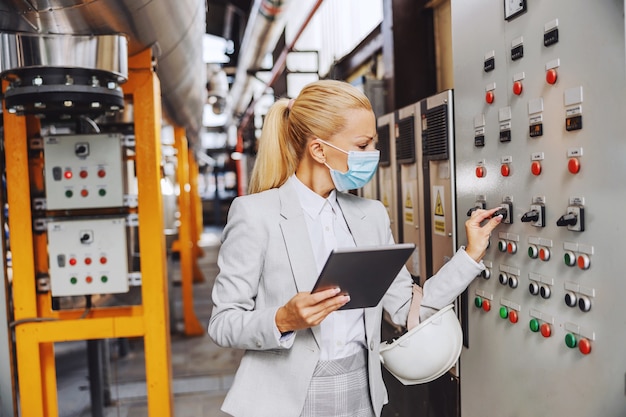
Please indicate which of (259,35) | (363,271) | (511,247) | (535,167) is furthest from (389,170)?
(259,35)

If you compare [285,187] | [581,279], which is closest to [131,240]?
[285,187]

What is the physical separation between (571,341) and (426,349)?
448 millimetres

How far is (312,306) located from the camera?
4.75 feet

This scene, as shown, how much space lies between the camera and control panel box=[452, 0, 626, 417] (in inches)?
64.0

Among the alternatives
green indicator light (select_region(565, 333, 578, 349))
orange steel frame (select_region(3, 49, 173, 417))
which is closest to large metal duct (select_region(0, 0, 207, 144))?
orange steel frame (select_region(3, 49, 173, 417))

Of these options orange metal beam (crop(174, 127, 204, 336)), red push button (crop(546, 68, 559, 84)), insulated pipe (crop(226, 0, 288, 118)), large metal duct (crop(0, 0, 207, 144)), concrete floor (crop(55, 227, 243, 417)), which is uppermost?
insulated pipe (crop(226, 0, 288, 118))

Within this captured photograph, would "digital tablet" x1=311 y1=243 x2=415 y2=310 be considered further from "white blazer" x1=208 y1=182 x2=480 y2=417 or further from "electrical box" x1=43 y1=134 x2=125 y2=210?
"electrical box" x1=43 y1=134 x2=125 y2=210

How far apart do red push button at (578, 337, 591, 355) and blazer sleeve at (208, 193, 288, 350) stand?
0.91m

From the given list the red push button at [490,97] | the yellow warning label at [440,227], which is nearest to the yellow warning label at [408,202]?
the yellow warning label at [440,227]

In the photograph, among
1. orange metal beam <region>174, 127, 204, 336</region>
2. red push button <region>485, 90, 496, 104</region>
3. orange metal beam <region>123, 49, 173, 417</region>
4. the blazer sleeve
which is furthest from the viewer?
orange metal beam <region>174, 127, 204, 336</region>

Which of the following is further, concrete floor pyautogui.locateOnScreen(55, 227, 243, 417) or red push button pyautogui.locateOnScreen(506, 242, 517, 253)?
concrete floor pyautogui.locateOnScreen(55, 227, 243, 417)

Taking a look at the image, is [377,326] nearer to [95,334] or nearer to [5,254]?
[95,334]

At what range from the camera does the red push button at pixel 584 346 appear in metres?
1.71

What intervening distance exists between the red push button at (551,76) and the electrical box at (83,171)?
237 cm
